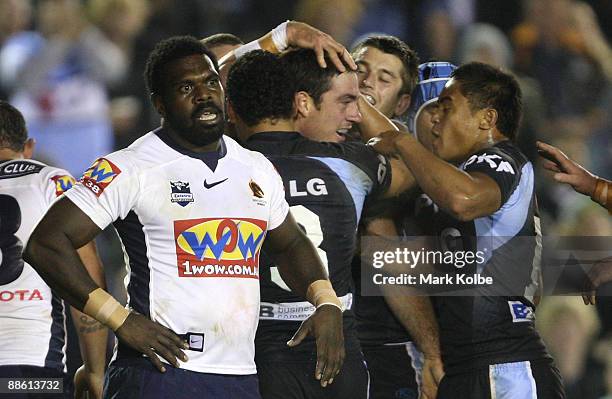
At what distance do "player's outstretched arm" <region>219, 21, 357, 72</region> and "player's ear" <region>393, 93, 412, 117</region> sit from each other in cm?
89

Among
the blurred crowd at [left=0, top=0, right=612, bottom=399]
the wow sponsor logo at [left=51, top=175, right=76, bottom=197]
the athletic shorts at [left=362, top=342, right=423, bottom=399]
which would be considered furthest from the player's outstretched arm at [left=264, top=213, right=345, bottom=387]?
A: the blurred crowd at [left=0, top=0, right=612, bottom=399]

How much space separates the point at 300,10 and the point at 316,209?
4.82 metres

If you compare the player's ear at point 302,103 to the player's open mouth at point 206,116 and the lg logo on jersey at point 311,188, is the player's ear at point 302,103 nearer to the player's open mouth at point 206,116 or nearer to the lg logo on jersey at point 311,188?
the lg logo on jersey at point 311,188

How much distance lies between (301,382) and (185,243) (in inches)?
37.7

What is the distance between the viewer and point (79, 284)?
12.7 feet

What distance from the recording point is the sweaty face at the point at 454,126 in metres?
5.13

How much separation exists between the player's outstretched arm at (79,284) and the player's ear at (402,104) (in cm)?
254

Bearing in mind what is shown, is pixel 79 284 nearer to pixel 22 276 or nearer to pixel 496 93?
pixel 22 276

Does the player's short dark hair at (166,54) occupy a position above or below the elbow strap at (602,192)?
above

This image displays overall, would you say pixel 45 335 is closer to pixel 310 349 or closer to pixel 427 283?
pixel 310 349

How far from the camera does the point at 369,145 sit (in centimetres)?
506

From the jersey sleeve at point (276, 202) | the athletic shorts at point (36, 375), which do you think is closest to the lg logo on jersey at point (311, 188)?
the jersey sleeve at point (276, 202)

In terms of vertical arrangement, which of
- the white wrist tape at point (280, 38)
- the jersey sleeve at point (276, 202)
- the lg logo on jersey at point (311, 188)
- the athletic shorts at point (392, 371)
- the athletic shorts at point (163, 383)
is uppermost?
the white wrist tape at point (280, 38)

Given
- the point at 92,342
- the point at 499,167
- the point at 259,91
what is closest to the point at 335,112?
the point at 259,91
